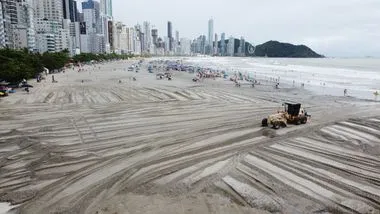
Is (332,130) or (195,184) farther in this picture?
(332,130)

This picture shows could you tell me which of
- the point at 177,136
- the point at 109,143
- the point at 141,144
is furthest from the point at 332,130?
the point at 109,143

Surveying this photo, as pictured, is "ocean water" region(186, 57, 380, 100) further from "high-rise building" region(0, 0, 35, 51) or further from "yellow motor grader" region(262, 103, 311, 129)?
"high-rise building" region(0, 0, 35, 51)

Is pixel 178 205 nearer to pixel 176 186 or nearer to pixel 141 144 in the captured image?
pixel 176 186

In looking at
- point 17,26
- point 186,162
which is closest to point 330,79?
point 186,162

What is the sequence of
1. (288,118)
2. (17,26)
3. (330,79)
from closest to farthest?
(288,118) → (330,79) → (17,26)

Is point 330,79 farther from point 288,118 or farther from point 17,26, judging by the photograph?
point 17,26
